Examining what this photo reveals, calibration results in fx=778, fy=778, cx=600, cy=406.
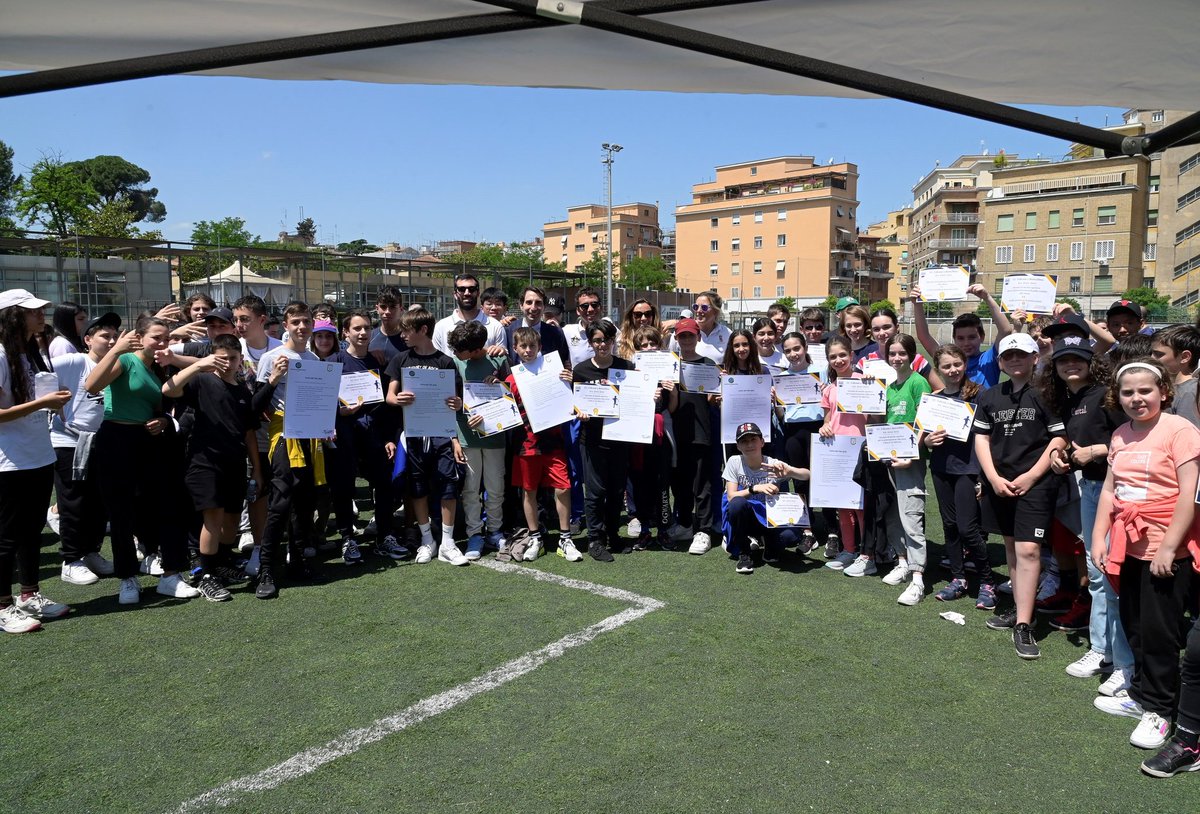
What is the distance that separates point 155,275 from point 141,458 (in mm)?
22539

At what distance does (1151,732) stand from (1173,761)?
23cm

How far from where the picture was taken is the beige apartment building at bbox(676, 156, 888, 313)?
92.2 metres

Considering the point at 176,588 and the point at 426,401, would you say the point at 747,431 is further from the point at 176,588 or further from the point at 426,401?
the point at 176,588

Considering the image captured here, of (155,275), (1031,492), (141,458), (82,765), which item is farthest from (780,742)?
(155,275)

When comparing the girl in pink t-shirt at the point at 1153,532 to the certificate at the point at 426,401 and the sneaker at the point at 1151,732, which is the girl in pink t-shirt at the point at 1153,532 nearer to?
the sneaker at the point at 1151,732

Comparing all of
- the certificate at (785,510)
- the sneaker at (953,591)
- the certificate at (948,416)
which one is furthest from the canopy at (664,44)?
the certificate at (785,510)

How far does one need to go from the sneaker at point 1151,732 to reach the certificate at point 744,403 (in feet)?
11.7

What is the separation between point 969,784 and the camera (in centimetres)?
344

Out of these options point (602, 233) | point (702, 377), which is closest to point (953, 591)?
point (702, 377)

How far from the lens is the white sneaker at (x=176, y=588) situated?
5.79m

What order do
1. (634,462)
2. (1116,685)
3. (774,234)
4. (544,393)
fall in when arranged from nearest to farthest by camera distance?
(1116,685)
(544,393)
(634,462)
(774,234)

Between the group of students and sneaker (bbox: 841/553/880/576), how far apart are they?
0.06m

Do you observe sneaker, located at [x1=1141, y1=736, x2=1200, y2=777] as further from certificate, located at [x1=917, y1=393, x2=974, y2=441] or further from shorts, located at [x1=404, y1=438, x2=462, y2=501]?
shorts, located at [x1=404, y1=438, x2=462, y2=501]

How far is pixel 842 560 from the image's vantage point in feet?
21.7
